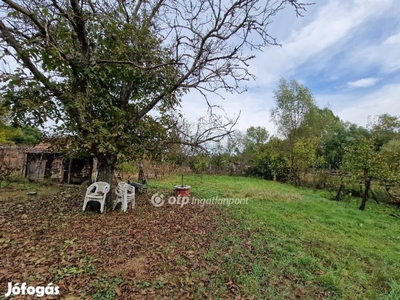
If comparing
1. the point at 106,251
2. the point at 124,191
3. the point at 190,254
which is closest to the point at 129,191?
the point at 124,191

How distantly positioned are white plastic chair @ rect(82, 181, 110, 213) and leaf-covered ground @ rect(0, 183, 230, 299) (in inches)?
10.6

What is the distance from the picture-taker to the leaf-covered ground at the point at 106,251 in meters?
2.24

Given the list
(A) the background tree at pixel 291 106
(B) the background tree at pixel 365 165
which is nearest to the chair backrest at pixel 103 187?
(B) the background tree at pixel 365 165

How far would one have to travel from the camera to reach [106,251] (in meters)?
2.93

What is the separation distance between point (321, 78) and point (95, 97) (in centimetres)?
1121

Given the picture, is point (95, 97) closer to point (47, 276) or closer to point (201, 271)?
point (47, 276)

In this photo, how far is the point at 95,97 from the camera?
4676mm

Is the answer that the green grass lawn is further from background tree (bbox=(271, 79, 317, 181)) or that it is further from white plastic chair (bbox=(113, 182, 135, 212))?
background tree (bbox=(271, 79, 317, 181))

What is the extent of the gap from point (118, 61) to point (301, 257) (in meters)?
4.37

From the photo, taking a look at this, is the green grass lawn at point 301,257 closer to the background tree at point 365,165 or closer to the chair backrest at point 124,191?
the chair backrest at point 124,191

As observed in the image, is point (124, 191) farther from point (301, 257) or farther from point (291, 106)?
point (291, 106)

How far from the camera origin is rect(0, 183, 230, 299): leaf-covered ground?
2.24 m

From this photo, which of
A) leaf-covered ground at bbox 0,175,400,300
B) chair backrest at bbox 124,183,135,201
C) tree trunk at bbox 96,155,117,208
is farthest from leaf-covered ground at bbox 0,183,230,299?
tree trunk at bbox 96,155,117,208

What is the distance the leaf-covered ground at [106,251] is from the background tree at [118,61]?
1466 mm
